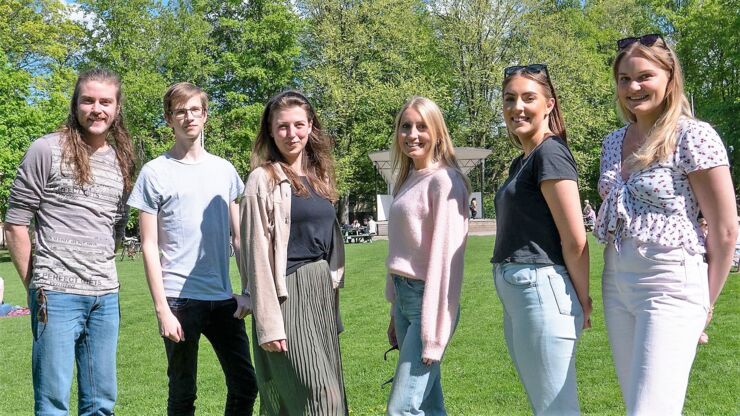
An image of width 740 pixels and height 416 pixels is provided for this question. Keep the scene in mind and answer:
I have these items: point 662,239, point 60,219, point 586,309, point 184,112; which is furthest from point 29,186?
point 662,239

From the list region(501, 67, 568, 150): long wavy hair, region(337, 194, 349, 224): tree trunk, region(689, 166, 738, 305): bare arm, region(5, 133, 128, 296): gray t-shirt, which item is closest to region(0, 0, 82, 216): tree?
region(337, 194, 349, 224): tree trunk

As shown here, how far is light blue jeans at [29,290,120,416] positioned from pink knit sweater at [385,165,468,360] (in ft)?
5.01

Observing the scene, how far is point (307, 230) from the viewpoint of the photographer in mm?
3586

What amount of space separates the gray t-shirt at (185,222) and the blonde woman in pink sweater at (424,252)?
3.30ft

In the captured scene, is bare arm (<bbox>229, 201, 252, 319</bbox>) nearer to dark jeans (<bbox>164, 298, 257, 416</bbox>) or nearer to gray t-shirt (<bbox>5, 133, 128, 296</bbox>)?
dark jeans (<bbox>164, 298, 257, 416</bbox>)

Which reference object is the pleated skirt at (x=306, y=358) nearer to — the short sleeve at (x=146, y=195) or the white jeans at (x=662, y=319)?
the short sleeve at (x=146, y=195)

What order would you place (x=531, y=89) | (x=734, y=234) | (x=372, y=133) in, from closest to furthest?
(x=734, y=234) < (x=531, y=89) < (x=372, y=133)

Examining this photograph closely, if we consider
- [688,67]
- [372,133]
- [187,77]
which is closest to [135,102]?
[187,77]

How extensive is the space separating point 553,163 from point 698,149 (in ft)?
1.90

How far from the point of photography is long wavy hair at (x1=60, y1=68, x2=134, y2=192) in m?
3.63

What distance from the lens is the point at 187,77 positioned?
124 feet

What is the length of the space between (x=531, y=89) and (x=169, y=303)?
2190mm

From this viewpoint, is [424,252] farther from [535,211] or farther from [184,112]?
[184,112]

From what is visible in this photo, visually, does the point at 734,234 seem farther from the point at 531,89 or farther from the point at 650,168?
the point at 531,89
